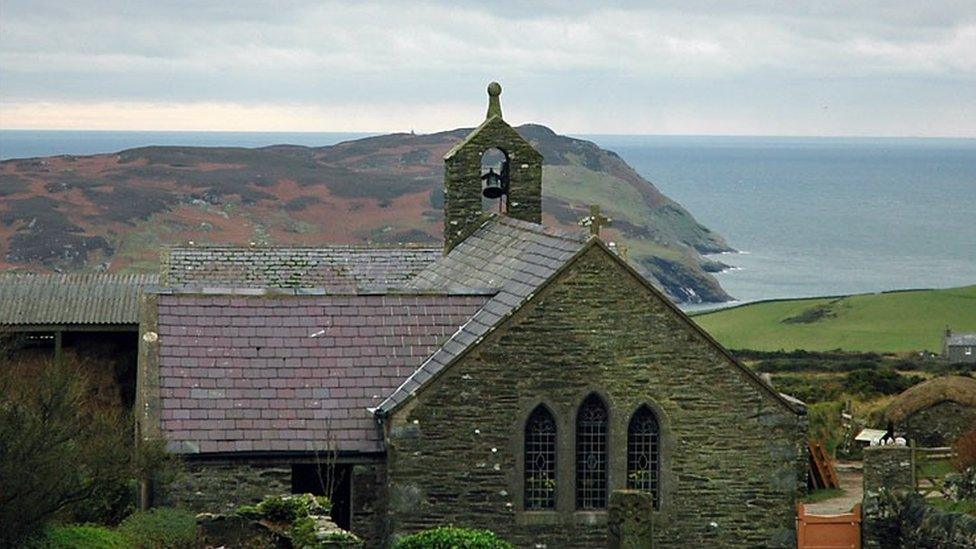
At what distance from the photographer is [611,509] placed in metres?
22.4

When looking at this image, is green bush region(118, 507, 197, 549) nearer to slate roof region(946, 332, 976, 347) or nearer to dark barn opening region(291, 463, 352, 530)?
dark barn opening region(291, 463, 352, 530)

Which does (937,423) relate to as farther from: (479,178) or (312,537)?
(312,537)

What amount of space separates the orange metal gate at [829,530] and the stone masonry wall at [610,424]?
1.24 metres

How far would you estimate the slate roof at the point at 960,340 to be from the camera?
63.5 metres

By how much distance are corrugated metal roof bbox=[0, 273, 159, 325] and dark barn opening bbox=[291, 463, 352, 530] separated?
57.0 ft

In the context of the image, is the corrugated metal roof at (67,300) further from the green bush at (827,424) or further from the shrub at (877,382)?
the shrub at (877,382)

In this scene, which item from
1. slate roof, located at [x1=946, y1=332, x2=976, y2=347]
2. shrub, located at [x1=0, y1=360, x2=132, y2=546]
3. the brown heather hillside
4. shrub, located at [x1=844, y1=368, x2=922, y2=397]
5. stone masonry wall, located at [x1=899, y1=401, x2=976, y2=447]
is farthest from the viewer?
the brown heather hillside

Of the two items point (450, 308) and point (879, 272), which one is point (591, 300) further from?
point (879, 272)

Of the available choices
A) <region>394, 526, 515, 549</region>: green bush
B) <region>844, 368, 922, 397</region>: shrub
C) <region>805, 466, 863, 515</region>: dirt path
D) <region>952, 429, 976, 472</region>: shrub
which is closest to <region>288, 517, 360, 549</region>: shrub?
<region>394, 526, 515, 549</region>: green bush

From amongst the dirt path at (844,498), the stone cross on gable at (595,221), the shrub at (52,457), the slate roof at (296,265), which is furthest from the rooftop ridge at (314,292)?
the slate roof at (296,265)

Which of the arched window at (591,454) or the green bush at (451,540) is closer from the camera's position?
the green bush at (451,540)

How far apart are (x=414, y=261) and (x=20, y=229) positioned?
327 ft

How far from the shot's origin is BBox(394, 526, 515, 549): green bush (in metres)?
22.9

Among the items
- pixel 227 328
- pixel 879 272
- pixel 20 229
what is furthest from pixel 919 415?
pixel 879 272
